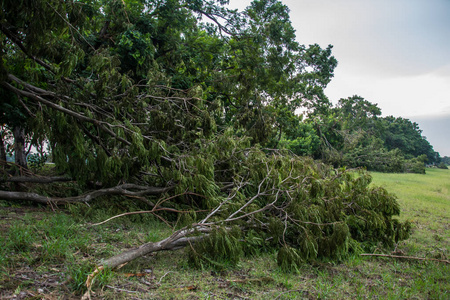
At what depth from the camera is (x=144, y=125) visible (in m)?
5.76

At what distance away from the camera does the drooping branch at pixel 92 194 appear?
16.5 ft

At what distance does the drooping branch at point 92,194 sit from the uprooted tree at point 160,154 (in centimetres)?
2

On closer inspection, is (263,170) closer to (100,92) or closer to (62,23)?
(100,92)

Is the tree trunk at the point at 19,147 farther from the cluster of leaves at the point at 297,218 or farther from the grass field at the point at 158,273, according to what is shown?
the cluster of leaves at the point at 297,218

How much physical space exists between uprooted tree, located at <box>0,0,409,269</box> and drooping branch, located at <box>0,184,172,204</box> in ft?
0.06

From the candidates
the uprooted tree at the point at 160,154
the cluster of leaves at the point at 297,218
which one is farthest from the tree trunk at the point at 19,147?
the cluster of leaves at the point at 297,218

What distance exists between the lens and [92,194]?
5.19m

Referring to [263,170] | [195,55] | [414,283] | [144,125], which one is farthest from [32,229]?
[195,55]

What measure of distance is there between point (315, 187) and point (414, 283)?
4.99 feet

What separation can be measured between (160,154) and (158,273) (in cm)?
213

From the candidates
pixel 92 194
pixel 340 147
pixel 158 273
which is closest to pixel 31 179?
pixel 92 194

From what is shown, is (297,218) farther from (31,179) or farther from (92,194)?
(31,179)

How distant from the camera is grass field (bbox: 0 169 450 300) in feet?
8.26

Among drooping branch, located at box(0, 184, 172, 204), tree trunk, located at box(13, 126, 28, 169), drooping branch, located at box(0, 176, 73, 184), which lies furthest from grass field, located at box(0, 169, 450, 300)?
tree trunk, located at box(13, 126, 28, 169)
